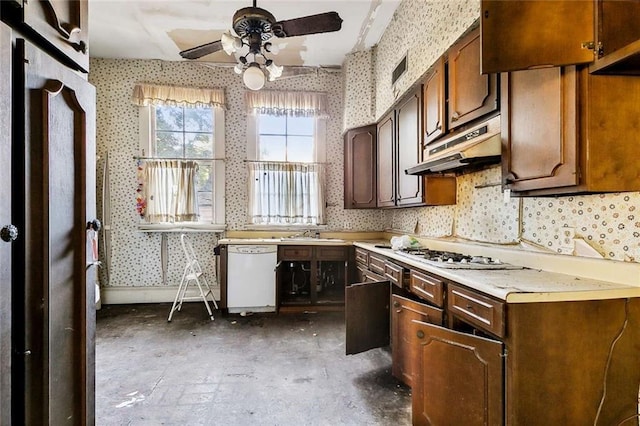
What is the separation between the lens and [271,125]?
15.3ft

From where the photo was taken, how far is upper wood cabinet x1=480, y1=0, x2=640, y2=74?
1.30 metres

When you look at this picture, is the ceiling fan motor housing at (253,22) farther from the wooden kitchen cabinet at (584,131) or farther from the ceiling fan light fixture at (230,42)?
the wooden kitchen cabinet at (584,131)

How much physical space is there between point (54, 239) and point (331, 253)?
10.5ft

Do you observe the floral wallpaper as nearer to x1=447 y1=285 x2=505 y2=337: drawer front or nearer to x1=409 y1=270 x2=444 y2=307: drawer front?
x1=409 y1=270 x2=444 y2=307: drawer front

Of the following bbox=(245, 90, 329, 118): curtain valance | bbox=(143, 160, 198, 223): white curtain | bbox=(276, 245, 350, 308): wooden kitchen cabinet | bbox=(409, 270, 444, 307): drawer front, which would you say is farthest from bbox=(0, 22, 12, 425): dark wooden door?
bbox=(245, 90, 329, 118): curtain valance

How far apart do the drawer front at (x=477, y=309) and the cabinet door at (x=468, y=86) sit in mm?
998

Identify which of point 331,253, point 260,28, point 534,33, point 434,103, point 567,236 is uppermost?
point 260,28

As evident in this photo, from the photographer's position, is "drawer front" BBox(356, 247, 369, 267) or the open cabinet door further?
"drawer front" BBox(356, 247, 369, 267)

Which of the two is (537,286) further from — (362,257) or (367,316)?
(362,257)

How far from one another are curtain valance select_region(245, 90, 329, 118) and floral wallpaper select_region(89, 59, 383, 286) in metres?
0.13

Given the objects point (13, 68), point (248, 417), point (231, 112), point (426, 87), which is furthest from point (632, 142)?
point (231, 112)

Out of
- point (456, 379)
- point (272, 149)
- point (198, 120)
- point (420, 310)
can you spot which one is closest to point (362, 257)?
point (420, 310)

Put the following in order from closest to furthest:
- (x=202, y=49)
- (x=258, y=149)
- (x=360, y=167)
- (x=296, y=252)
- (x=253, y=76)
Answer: (x=253, y=76) < (x=202, y=49) < (x=296, y=252) < (x=360, y=167) < (x=258, y=149)

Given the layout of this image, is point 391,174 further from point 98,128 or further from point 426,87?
point 98,128
